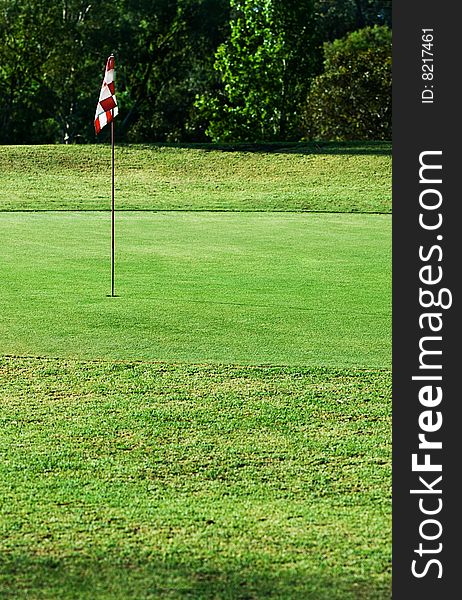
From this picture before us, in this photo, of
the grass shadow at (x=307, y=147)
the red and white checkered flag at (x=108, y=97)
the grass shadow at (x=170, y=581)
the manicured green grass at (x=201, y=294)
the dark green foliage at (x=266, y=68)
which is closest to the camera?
the grass shadow at (x=170, y=581)

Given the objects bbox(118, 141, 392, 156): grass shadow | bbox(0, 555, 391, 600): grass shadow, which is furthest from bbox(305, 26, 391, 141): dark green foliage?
bbox(0, 555, 391, 600): grass shadow

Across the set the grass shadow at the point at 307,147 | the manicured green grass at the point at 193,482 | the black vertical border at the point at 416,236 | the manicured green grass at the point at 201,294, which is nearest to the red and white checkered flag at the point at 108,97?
the manicured green grass at the point at 201,294

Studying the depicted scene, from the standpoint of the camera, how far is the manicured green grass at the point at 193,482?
363 cm

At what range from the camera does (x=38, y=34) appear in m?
36.1

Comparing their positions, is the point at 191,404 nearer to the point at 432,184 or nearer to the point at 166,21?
the point at 432,184

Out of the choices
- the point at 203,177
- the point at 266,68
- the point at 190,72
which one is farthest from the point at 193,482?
the point at 190,72

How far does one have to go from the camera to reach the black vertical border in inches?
143

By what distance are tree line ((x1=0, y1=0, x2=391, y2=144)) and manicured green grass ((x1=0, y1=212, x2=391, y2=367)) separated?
1964 centimetres

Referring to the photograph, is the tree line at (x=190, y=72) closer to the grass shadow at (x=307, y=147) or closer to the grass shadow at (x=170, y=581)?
the grass shadow at (x=307, y=147)

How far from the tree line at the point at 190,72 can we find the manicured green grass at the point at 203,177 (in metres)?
5.36

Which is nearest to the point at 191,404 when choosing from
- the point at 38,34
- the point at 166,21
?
the point at 38,34

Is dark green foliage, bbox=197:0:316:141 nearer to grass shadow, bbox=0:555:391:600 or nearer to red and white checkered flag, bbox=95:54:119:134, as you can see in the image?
red and white checkered flag, bbox=95:54:119:134

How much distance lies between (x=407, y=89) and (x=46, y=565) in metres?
2.31

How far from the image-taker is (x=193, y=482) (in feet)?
15.3
